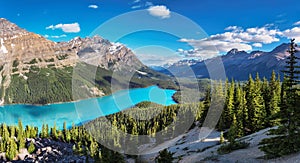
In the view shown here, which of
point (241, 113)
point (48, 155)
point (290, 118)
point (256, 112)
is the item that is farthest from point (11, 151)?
point (290, 118)

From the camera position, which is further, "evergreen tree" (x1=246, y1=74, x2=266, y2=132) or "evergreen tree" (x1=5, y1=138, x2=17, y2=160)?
"evergreen tree" (x1=5, y1=138, x2=17, y2=160)

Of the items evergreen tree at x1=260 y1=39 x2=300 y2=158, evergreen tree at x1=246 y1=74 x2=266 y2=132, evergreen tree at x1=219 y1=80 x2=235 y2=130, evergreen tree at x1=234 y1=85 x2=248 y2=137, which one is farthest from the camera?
evergreen tree at x1=219 y1=80 x2=235 y2=130

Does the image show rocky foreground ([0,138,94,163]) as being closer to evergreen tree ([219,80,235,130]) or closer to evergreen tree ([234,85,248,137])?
evergreen tree ([219,80,235,130])

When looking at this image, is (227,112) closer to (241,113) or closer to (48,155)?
(241,113)

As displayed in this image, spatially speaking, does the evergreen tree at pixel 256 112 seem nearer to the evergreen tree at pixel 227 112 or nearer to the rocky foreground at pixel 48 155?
the evergreen tree at pixel 227 112

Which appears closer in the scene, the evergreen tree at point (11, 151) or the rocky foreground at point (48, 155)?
the rocky foreground at point (48, 155)

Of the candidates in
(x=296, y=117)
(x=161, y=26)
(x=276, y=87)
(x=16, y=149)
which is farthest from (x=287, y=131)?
(x=16, y=149)

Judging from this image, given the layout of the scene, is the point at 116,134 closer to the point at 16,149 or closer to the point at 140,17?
the point at 16,149

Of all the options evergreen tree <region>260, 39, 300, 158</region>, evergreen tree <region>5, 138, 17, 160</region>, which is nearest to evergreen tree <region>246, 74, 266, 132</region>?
evergreen tree <region>260, 39, 300, 158</region>

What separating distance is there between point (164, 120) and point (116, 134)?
24.6m

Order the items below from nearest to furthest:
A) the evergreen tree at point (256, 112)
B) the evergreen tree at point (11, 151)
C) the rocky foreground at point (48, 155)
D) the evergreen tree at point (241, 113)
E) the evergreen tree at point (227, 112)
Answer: the evergreen tree at point (256, 112), the evergreen tree at point (241, 113), the evergreen tree at point (227, 112), the rocky foreground at point (48, 155), the evergreen tree at point (11, 151)

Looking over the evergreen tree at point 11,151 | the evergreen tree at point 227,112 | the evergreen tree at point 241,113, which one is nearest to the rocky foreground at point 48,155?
the evergreen tree at point 11,151

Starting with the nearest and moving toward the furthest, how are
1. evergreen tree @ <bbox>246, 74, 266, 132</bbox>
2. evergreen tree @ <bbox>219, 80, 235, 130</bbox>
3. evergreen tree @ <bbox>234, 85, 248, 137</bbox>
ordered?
evergreen tree @ <bbox>246, 74, 266, 132</bbox>
evergreen tree @ <bbox>234, 85, 248, 137</bbox>
evergreen tree @ <bbox>219, 80, 235, 130</bbox>

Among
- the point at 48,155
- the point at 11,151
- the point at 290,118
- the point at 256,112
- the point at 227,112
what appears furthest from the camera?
the point at 48,155
